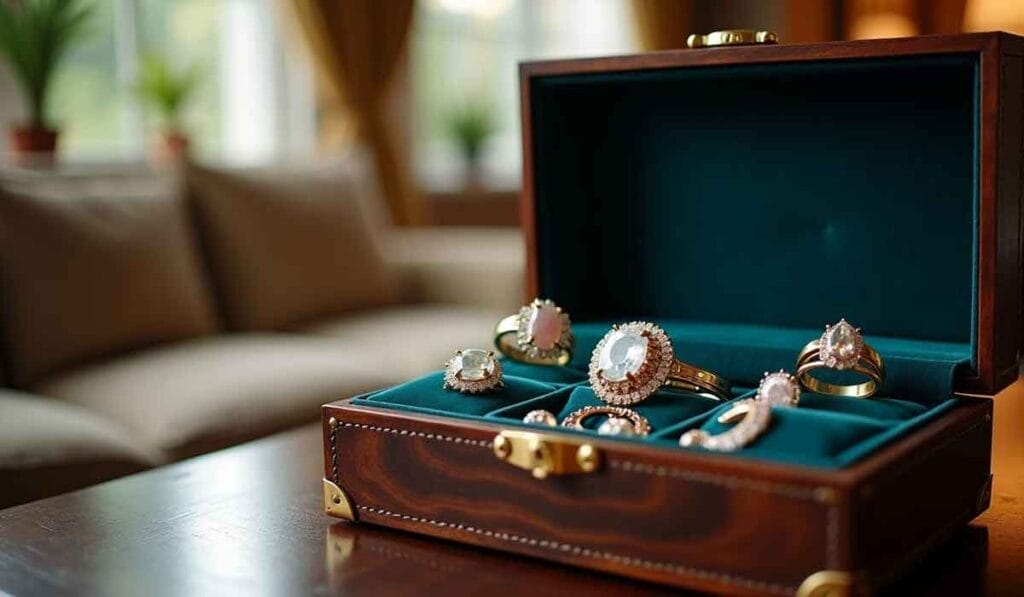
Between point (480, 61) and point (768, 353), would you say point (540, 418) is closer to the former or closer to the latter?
point (768, 353)

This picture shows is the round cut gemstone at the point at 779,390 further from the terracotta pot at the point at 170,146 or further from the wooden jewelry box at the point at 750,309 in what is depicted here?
the terracotta pot at the point at 170,146

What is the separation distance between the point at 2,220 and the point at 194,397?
1.60 feet

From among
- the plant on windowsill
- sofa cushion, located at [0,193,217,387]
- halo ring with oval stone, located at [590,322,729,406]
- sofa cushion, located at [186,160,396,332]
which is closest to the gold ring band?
halo ring with oval stone, located at [590,322,729,406]

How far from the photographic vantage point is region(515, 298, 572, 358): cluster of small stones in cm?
114

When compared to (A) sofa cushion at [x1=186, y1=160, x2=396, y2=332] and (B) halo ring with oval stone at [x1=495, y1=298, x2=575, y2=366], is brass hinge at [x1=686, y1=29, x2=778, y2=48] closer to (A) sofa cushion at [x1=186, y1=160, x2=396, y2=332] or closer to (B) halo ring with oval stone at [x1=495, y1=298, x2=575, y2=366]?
(B) halo ring with oval stone at [x1=495, y1=298, x2=575, y2=366]

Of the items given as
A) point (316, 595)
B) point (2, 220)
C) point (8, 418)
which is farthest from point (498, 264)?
point (316, 595)

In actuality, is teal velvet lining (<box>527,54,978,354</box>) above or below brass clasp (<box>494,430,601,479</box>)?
above

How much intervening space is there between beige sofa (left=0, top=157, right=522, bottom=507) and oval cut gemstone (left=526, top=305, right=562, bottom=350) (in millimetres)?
709

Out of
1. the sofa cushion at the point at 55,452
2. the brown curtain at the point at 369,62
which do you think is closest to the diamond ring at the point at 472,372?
the sofa cushion at the point at 55,452

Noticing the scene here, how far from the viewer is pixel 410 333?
224cm

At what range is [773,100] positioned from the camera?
122cm

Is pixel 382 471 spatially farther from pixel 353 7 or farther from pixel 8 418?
pixel 353 7

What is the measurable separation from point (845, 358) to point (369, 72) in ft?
8.72

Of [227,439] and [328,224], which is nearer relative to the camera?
[227,439]
